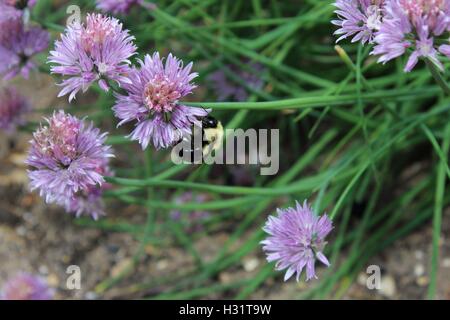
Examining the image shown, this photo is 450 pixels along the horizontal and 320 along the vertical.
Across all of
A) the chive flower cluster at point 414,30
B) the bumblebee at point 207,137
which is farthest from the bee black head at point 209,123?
the chive flower cluster at point 414,30

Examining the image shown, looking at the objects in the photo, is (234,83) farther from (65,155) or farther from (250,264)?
(65,155)

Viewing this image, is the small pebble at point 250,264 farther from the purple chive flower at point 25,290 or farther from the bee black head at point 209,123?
the bee black head at point 209,123

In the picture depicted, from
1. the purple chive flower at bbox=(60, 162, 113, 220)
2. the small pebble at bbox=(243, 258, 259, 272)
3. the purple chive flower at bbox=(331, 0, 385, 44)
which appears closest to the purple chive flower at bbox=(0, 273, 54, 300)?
the purple chive flower at bbox=(60, 162, 113, 220)

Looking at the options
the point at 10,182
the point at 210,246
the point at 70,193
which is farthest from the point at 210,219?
the point at 70,193

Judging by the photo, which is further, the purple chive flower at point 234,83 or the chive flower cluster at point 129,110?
the purple chive flower at point 234,83

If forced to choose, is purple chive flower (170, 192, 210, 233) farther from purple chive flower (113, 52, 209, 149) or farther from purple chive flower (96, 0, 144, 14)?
purple chive flower (113, 52, 209, 149)

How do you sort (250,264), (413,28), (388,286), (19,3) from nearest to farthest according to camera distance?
(413,28) < (19,3) < (388,286) < (250,264)

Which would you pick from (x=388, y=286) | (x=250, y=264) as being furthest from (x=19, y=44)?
(x=388, y=286)
